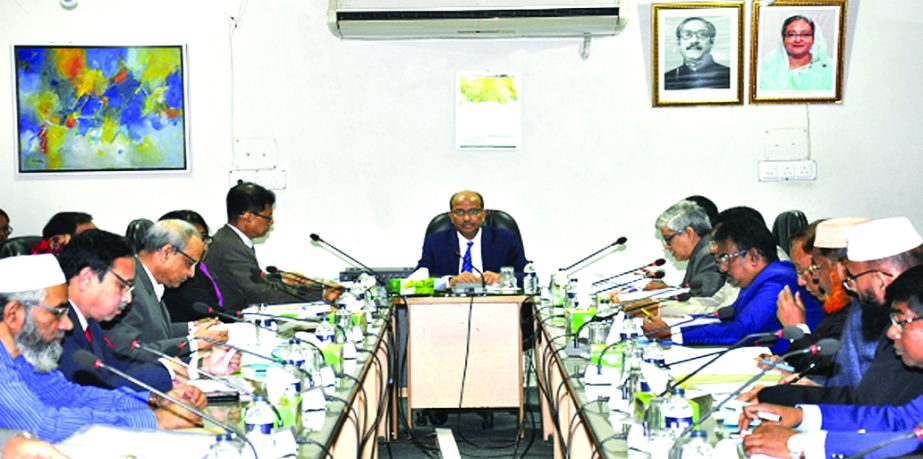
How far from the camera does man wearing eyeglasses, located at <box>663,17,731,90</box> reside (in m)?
6.48

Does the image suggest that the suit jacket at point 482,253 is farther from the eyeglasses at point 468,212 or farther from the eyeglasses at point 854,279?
the eyeglasses at point 854,279

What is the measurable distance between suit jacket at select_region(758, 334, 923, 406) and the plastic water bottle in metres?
1.38

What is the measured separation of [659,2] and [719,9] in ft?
1.18

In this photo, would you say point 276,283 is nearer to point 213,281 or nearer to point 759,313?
point 213,281

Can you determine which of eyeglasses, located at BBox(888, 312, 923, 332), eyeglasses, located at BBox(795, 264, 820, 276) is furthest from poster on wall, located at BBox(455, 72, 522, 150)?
eyeglasses, located at BBox(888, 312, 923, 332)

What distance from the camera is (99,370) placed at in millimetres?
3119

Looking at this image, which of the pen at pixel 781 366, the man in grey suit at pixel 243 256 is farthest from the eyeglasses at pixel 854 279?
→ the man in grey suit at pixel 243 256

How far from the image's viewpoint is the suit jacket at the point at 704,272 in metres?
5.09

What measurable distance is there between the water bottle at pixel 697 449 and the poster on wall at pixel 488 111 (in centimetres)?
456

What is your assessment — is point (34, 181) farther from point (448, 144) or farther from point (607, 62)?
point (607, 62)

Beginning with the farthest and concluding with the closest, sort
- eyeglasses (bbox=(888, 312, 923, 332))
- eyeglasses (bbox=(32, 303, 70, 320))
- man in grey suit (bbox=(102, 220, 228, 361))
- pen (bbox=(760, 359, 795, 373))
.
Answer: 1. man in grey suit (bbox=(102, 220, 228, 361))
2. pen (bbox=(760, 359, 795, 373))
3. eyeglasses (bbox=(32, 303, 70, 320))
4. eyeglasses (bbox=(888, 312, 923, 332))

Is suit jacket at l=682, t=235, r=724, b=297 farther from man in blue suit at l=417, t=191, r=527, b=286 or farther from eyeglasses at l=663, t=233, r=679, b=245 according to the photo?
man in blue suit at l=417, t=191, r=527, b=286

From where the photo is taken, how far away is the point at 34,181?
654 centimetres

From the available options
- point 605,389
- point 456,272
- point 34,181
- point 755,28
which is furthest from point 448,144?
point 605,389
